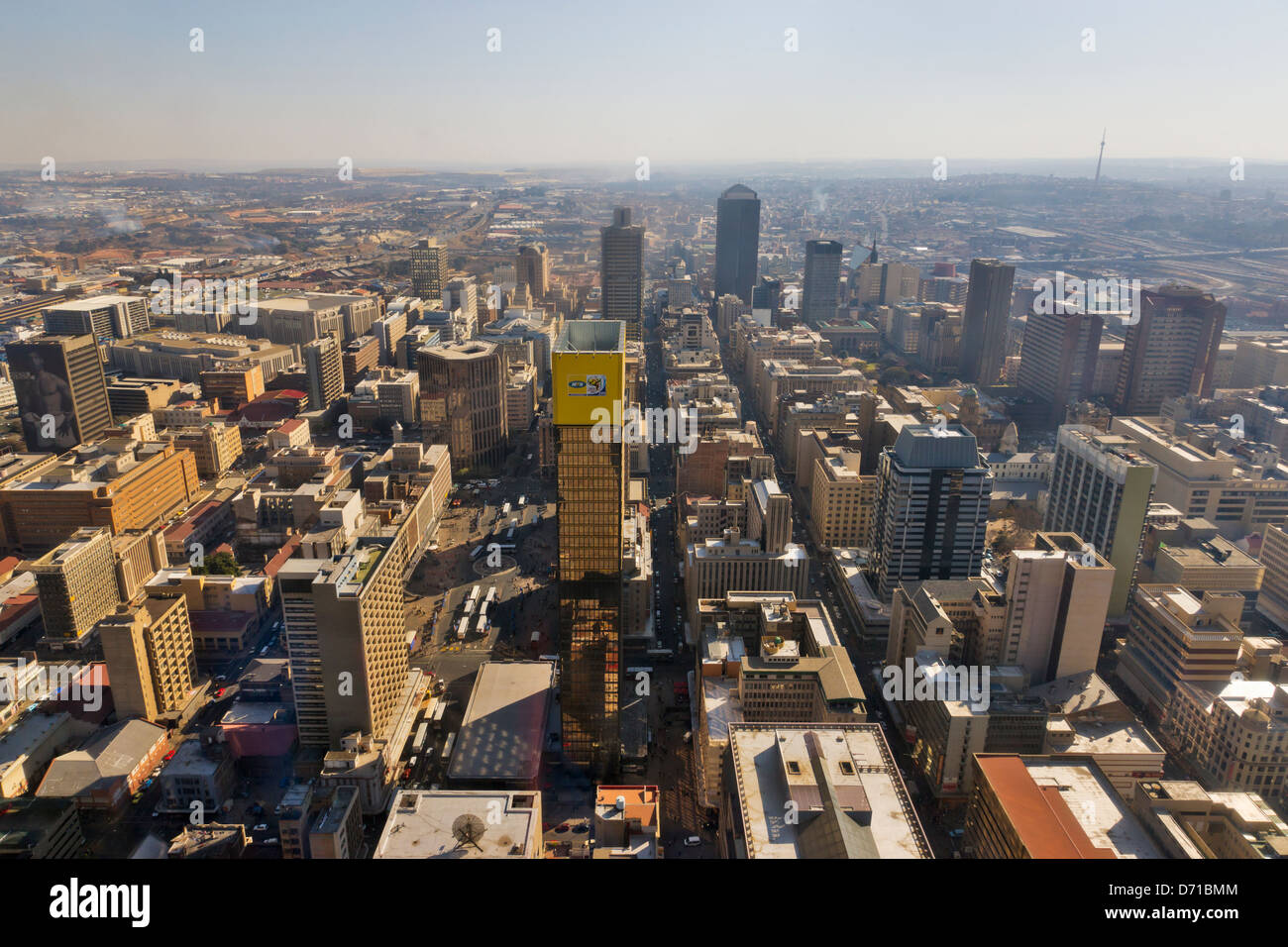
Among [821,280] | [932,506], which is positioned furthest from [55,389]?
[821,280]

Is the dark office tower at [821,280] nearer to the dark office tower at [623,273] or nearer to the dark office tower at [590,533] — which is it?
the dark office tower at [623,273]

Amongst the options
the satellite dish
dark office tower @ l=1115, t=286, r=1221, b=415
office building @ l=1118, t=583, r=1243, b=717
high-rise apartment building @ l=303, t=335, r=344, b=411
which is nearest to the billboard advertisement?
high-rise apartment building @ l=303, t=335, r=344, b=411

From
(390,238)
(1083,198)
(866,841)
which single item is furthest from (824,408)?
(390,238)

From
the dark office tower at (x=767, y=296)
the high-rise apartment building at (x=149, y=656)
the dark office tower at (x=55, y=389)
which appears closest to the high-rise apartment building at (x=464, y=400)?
the dark office tower at (x=55, y=389)

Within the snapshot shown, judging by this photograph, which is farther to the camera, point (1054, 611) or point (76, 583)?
point (76, 583)

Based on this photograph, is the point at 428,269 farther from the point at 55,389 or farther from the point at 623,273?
the point at 55,389

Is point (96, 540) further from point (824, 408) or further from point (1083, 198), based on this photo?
point (1083, 198)
